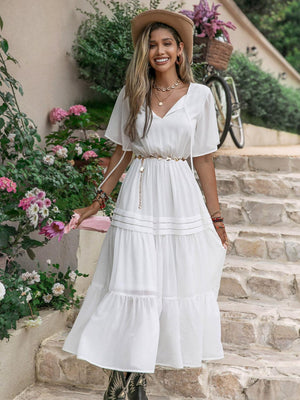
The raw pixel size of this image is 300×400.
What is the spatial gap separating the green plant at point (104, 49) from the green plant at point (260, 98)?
139 inches

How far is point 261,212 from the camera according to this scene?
15.6 feet

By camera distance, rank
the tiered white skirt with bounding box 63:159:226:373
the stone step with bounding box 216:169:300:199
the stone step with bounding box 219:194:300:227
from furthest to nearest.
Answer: the stone step with bounding box 216:169:300:199 → the stone step with bounding box 219:194:300:227 → the tiered white skirt with bounding box 63:159:226:373

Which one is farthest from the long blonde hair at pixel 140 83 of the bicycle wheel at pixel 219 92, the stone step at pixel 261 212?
the bicycle wheel at pixel 219 92

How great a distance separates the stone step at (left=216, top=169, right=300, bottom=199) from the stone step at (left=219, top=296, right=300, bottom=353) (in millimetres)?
1714

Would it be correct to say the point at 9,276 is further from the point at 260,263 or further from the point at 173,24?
the point at 260,263

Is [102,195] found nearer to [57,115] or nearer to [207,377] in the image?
[207,377]

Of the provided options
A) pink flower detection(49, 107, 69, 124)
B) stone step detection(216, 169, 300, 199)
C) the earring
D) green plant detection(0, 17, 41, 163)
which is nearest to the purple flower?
stone step detection(216, 169, 300, 199)

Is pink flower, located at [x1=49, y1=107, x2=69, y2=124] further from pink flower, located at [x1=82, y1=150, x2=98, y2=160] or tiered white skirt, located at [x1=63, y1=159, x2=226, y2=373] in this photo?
tiered white skirt, located at [x1=63, y1=159, x2=226, y2=373]

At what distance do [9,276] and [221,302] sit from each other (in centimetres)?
148

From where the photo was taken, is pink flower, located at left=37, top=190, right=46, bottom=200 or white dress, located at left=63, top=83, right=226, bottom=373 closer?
white dress, located at left=63, top=83, right=226, bottom=373

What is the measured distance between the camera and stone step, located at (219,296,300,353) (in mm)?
3375

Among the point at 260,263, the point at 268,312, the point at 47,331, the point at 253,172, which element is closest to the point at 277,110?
the point at 253,172

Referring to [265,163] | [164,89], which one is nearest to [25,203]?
[164,89]

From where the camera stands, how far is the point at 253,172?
5402mm
